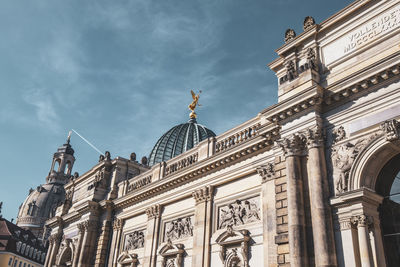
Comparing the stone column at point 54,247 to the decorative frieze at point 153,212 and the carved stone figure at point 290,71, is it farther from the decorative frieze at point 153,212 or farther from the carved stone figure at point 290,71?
the carved stone figure at point 290,71

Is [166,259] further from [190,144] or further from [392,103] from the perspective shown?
[190,144]

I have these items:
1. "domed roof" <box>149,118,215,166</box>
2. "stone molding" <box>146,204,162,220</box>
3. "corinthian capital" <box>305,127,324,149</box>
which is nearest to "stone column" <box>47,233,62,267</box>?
"stone molding" <box>146,204,162,220</box>

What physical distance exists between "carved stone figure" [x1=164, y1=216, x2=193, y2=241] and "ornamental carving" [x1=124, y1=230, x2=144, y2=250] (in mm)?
3014

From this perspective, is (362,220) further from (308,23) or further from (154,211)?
(154,211)

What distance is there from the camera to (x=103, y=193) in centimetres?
3133

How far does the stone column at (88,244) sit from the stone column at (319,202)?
Result: 68.8 ft

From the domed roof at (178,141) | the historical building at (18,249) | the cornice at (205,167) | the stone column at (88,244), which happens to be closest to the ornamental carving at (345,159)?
the cornice at (205,167)

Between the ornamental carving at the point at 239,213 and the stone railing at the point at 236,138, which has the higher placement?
the stone railing at the point at 236,138

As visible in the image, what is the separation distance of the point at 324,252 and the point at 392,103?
5.97 metres

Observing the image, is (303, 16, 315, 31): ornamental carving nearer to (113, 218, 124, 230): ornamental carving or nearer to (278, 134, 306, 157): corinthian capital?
(278, 134, 306, 157): corinthian capital

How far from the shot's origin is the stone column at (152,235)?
77.6ft

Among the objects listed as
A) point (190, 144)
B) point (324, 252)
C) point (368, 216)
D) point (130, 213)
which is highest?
point (190, 144)

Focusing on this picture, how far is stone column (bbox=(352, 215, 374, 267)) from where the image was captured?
491 inches

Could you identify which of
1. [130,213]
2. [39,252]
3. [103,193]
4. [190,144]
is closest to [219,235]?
[130,213]
